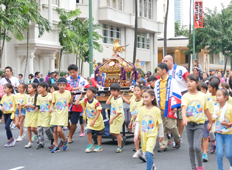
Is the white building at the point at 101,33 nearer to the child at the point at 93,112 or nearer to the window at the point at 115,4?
the window at the point at 115,4

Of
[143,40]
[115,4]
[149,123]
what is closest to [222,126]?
[149,123]

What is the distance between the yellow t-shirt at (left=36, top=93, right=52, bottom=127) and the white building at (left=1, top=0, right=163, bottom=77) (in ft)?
50.7

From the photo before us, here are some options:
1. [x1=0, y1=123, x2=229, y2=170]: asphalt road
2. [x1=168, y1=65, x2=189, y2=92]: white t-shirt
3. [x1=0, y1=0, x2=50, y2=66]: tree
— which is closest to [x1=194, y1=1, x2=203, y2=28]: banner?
[x1=0, y1=0, x2=50, y2=66]: tree

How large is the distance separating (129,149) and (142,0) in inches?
1388

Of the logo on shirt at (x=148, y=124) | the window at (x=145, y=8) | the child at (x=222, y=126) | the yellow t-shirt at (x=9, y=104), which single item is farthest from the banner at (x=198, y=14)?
the logo on shirt at (x=148, y=124)

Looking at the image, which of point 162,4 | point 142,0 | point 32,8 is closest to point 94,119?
point 32,8

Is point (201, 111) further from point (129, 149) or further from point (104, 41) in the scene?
point (104, 41)

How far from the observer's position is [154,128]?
700cm

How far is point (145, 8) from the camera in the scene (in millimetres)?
44344

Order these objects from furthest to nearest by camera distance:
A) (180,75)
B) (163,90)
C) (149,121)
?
(180,75) → (163,90) → (149,121)

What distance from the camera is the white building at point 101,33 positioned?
2553cm

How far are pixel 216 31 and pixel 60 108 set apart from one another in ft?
116

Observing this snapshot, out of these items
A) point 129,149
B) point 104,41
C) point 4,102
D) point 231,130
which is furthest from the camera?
point 104,41

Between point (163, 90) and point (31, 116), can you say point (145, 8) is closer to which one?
point (31, 116)
